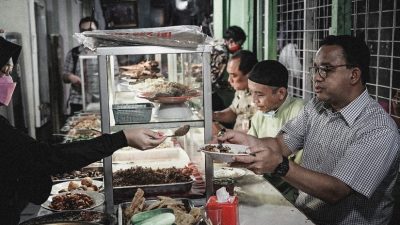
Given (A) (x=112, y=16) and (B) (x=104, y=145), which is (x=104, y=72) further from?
(A) (x=112, y=16)

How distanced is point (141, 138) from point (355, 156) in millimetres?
1292

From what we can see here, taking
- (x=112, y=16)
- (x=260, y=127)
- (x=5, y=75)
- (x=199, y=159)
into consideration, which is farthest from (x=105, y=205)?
(x=112, y=16)

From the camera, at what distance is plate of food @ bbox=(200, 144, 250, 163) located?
2.54 metres

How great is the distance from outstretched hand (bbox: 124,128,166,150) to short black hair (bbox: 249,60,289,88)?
6.77 ft

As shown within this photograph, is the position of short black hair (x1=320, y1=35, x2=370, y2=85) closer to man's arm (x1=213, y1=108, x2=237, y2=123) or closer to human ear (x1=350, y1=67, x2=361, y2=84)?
human ear (x1=350, y1=67, x2=361, y2=84)

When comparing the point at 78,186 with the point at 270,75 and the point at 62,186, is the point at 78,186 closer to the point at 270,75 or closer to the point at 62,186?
the point at 62,186

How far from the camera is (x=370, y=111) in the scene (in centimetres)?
277

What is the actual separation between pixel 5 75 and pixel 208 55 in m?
1.23

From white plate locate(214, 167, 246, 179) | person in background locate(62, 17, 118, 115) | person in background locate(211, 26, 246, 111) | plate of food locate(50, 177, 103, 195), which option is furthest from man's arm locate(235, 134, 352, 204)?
person in background locate(62, 17, 118, 115)

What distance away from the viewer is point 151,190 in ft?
9.61

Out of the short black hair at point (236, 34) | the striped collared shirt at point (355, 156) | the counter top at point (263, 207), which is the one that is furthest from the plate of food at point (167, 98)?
the short black hair at point (236, 34)

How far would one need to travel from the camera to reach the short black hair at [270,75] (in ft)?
14.4

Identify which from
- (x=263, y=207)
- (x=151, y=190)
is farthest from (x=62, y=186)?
(x=263, y=207)

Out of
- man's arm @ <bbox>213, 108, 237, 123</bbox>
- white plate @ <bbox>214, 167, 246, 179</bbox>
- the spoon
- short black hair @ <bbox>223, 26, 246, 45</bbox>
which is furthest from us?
short black hair @ <bbox>223, 26, 246, 45</bbox>
